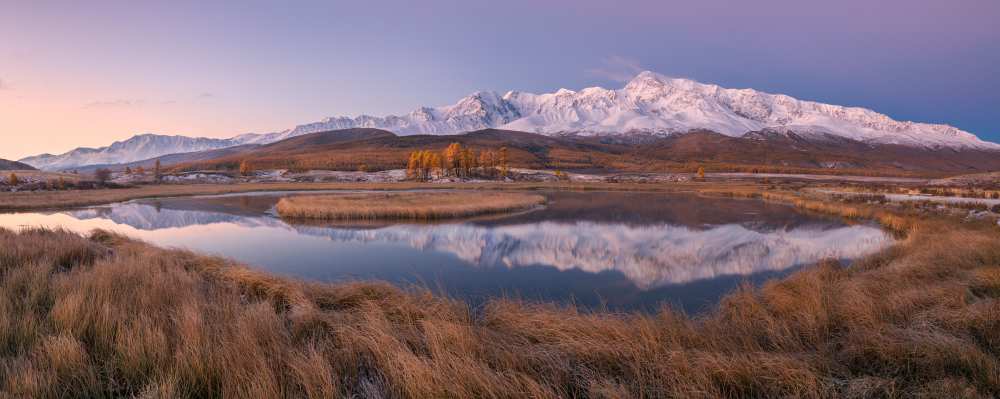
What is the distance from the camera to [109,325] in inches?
225

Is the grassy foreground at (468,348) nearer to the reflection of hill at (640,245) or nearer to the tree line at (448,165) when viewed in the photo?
the reflection of hill at (640,245)

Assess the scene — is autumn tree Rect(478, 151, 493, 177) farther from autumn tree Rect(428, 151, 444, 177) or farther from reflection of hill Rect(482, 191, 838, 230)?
reflection of hill Rect(482, 191, 838, 230)

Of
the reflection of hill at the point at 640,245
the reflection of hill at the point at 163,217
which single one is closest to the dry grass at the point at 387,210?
the reflection of hill at the point at 163,217

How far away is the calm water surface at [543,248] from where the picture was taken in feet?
44.7

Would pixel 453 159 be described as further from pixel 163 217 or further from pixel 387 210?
pixel 163 217

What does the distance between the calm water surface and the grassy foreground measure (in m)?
2.80

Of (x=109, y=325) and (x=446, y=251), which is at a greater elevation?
(x=109, y=325)

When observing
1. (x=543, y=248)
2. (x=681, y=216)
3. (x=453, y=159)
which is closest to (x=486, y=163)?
(x=453, y=159)

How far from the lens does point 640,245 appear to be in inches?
839

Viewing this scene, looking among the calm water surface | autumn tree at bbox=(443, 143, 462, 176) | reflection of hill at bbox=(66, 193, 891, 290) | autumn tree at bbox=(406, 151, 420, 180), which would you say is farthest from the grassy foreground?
autumn tree at bbox=(406, 151, 420, 180)

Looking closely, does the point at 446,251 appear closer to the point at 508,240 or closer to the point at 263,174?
the point at 508,240

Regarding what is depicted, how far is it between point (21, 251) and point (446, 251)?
40.9 feet

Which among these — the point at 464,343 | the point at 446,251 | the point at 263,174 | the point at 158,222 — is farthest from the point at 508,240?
the point at 263,174

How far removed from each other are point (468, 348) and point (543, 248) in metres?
15.2
